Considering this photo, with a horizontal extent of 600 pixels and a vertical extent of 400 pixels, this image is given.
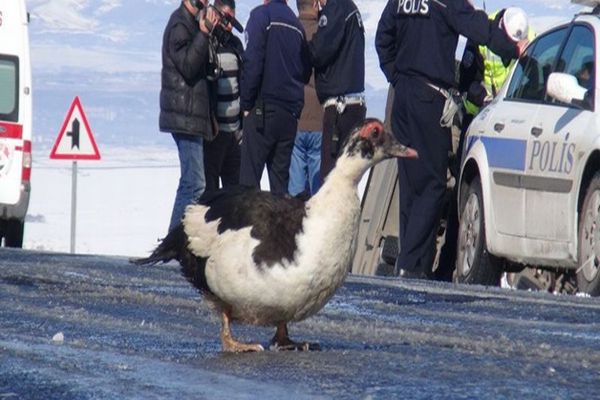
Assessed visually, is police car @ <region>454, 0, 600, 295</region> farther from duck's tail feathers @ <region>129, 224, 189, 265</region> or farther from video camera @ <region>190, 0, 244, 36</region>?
duck's tail feathers @ <region>129, 224, 189, 265</region>

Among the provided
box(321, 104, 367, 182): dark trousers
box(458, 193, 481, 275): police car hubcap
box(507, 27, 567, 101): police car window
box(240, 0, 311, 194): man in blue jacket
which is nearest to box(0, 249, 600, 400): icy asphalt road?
box(458, 193, 481, 275): police car hubcap

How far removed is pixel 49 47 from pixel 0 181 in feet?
269

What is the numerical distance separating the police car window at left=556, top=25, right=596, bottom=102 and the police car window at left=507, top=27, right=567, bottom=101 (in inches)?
6.6

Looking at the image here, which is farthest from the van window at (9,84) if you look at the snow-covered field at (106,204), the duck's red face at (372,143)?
the duck's red face at (372,143)

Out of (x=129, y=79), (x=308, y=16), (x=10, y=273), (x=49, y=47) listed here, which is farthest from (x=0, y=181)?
(x=49, y=47)

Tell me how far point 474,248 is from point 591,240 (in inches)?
83.8

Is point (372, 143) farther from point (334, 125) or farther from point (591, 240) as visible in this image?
point (334, 125)

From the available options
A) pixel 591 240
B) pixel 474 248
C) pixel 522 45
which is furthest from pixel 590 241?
pixel 522 45

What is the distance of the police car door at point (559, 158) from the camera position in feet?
44.6

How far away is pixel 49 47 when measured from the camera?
10375 cm

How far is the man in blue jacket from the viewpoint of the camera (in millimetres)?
17172

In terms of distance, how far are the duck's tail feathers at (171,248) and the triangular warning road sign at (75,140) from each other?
2255 cm

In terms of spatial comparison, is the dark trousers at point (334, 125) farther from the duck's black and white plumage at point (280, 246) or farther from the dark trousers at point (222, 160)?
the duck's black and white plumage at point (280, 246)

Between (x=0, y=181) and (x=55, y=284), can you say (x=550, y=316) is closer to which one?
(x=55, y=284)
